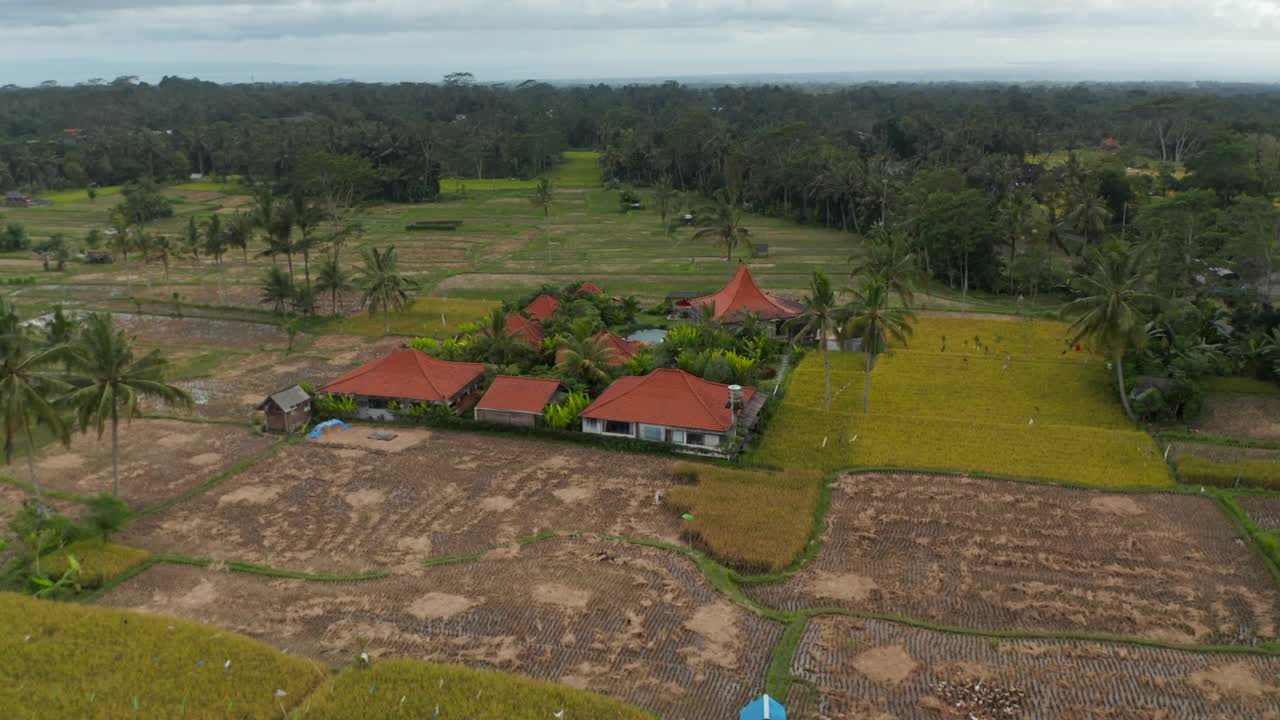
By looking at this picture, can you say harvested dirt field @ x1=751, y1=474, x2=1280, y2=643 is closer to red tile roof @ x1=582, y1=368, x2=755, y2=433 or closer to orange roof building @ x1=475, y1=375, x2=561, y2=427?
red tile roof @ x1=582, y1=368, x2=755, y2=433

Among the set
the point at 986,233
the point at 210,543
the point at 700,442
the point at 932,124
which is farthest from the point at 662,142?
the point at 210,543

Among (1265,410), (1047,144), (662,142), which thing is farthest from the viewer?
(1047,144)

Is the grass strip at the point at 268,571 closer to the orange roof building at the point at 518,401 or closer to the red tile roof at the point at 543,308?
the orange roof building at the point at 518,401

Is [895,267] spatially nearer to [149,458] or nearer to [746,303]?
[746,303]

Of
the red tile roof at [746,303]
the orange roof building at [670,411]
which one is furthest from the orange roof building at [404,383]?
the red tile roof at [746,303]

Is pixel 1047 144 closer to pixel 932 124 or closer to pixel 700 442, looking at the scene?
pixel 932 124

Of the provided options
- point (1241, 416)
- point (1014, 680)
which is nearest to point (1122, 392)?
point (1241, 416)
